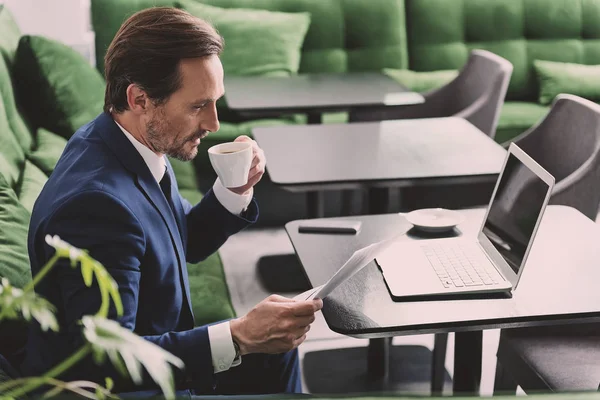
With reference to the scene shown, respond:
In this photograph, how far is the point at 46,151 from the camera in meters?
2.70

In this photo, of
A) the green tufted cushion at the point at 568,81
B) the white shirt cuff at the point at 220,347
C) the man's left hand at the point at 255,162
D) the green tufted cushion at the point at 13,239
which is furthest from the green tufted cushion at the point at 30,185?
the green tufted cushion at the point at 568,81

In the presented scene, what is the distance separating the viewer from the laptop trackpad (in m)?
1.62

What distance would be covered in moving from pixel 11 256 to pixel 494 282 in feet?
3.29

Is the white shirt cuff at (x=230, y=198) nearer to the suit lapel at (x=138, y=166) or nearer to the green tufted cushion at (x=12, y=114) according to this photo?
the suit lapel at (x=138, y=166)

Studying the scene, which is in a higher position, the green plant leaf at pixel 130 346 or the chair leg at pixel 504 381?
the green plant leaf at pixel 130 346

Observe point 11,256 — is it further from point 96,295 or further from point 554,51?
point 554,51

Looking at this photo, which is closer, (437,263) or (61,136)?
(437,263)

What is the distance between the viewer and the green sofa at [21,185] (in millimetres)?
1766

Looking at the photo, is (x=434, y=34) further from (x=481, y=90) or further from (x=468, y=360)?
(x=468, y=360)

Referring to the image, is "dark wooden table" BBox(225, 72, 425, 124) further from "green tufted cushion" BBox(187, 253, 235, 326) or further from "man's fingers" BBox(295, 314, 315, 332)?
"man's fingers" BBox(295, 314, 315, 332)

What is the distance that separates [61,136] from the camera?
10.0 ft

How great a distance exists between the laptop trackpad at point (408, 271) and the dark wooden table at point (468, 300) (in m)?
0.02

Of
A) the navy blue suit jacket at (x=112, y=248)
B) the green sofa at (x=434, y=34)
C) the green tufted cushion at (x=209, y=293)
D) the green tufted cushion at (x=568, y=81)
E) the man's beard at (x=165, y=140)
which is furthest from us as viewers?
the green tufted cushion at (x=568, y=81)

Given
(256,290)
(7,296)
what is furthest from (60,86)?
(7,296)
